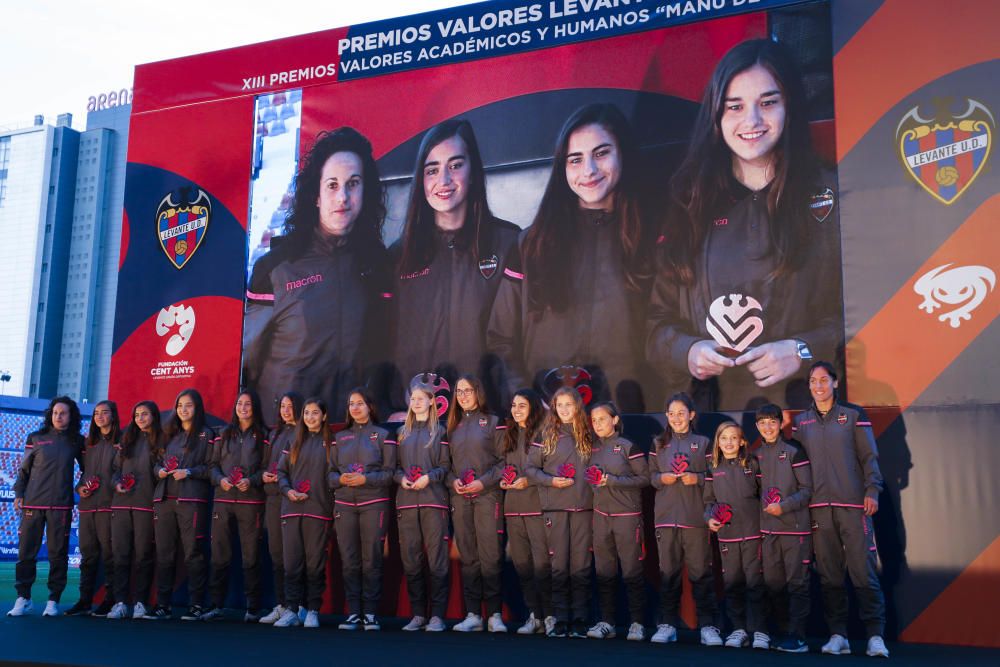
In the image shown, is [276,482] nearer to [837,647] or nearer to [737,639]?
[737,639]

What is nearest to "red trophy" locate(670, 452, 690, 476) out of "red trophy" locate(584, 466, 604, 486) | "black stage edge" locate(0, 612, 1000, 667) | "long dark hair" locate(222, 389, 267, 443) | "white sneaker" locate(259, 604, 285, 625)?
"red trophy" locate(584, 466, 604, 486)

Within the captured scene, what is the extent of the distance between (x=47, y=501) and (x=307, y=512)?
2009 mm

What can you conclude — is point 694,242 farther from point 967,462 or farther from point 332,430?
point 332,430

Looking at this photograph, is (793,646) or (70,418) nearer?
(793,646)

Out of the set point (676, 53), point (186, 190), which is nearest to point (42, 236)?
point (186, 190)

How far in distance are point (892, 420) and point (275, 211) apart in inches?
195

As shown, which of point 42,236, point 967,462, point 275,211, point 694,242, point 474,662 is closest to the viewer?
point 474,662

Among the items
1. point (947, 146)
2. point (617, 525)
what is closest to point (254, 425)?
point (617, 525)

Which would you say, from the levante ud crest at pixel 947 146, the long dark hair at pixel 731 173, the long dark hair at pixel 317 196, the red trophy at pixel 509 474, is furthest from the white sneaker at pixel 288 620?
the levante ud crest at pixel 947 146

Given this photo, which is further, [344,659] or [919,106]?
[919,106]

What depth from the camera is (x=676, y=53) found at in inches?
248

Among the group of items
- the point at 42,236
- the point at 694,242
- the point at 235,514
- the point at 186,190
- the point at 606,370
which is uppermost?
the point at 42,236

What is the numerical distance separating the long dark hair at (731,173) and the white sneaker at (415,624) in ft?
9.18

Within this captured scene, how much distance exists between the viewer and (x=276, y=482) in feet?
20.4
